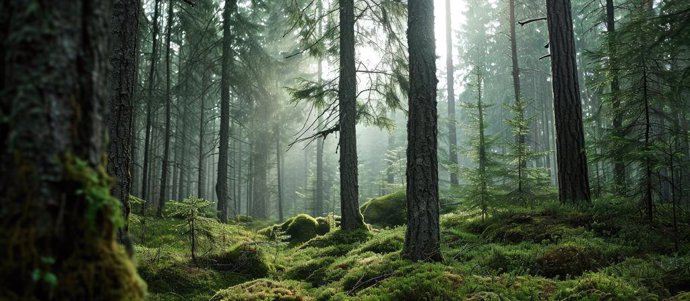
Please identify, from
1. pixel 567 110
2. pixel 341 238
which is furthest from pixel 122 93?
pixel 567 110

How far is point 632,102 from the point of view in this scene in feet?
23.9

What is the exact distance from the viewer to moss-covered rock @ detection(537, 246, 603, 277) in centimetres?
515

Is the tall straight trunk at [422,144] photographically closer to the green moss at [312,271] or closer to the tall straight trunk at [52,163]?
the green moss at [312,271]

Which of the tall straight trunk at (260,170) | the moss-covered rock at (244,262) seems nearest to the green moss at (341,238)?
the moss-covered rock at (244,262)

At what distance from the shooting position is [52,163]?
58.5 inches

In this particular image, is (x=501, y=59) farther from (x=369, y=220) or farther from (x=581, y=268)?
(x=581, y=268)

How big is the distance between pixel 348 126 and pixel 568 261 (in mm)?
6687

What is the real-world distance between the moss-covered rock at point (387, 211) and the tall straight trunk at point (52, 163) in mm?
11846

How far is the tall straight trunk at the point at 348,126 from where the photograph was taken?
10656 millimetres

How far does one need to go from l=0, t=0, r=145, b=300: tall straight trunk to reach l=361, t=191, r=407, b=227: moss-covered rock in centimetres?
1185

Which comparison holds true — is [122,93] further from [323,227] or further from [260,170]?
[260,170]

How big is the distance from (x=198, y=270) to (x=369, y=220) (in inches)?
289

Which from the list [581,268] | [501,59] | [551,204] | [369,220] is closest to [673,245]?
[581,268]

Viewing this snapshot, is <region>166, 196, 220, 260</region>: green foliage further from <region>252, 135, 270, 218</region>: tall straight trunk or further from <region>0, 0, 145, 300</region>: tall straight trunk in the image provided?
<region>252, 135, 270, 218</region>: tall straight trunk
